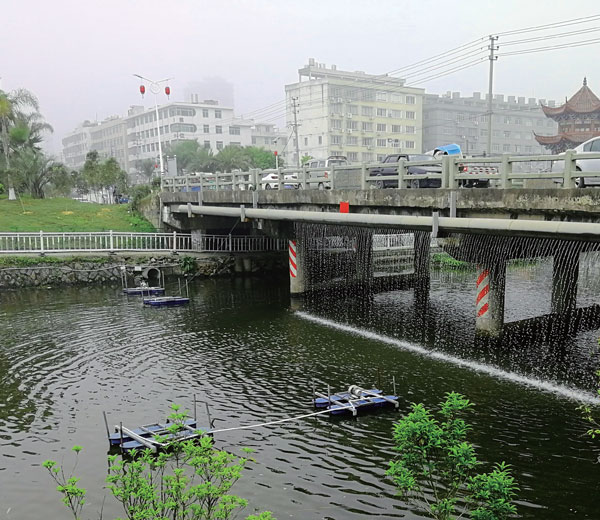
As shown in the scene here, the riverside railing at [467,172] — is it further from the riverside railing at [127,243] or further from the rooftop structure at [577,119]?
the rooftop structure at [577,119]

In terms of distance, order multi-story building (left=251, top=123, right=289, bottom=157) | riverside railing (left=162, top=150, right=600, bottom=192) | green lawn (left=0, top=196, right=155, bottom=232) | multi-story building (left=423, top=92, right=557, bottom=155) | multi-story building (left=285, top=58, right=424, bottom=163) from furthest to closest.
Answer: multi-story building (left=251, top=123, right=289, bottom=157)
multi-story building (left=423, top=92, right=557, bottom=155)
multi-story building (left=285, top=58, right=424, bottom=163)
green lawn (left=0, top=196, right=155, bottom=232)
riverside railing (left=162, top=150, right=600, bottom=192)

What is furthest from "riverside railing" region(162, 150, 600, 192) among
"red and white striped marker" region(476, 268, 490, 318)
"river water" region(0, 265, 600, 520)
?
"river water" region(0, 265, 600, 520)

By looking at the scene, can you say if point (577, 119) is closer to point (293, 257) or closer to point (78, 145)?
point (293, 257)

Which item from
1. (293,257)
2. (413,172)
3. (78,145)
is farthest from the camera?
(78,145)

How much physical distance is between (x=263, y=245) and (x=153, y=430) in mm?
24972

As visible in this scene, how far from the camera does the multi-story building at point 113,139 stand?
408 ft

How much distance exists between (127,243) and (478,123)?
8214cm

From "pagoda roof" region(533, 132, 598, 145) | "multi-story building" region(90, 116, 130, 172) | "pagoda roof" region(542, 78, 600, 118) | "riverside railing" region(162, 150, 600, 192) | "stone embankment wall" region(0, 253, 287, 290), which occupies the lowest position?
"stone embankment wall" region(0, 253, 287, 290)

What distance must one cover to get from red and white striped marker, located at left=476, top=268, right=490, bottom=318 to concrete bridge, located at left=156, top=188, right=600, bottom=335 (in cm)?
3

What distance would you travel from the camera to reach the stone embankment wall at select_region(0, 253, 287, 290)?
2978 centimetres

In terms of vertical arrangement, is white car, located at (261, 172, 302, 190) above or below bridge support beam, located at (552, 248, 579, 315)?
above

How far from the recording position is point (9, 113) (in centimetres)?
4456

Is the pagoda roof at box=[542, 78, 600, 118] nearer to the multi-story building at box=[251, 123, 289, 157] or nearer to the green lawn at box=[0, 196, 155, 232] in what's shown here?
the green lawn at box=[0, 196, 155, 232]

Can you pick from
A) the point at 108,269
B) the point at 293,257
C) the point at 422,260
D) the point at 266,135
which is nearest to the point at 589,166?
the point at 293,257
